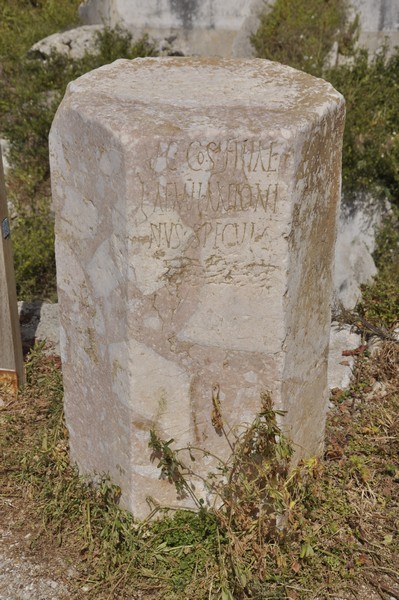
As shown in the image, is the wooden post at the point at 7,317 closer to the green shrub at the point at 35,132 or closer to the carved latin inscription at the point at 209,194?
the carved latin inscription at the point at 209,194

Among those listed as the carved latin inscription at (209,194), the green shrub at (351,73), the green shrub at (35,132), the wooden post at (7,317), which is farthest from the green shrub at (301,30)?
the carved latin inscription at (209,194)

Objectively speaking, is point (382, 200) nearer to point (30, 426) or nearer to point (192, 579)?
point (30, 426)

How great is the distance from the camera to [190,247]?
278 cm

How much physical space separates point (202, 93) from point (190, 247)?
706 millimetres

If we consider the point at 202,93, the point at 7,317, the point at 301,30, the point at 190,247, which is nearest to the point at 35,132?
the point at 301,30

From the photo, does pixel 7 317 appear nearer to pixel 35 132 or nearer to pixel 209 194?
pixel 209 194

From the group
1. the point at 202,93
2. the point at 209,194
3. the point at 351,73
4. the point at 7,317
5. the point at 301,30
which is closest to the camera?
the point at 209,194

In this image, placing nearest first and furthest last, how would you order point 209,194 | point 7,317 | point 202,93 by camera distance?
point 209,194 → point 202,93 → point 7,317

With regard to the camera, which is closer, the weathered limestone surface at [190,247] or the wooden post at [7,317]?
the weathered limestone surface at [190,247]

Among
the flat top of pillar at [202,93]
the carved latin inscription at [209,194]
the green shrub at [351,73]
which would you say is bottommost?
the green shrub at [351,73]

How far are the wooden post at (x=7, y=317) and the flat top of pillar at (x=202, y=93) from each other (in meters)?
1.16

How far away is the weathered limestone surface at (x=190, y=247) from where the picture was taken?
2672 millimetres

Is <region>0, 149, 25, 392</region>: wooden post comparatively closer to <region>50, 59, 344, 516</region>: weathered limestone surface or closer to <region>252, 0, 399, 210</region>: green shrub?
<region>50, 59, 344, 516</region>: weathered limestone surface

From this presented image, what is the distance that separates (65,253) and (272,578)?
1653mm
